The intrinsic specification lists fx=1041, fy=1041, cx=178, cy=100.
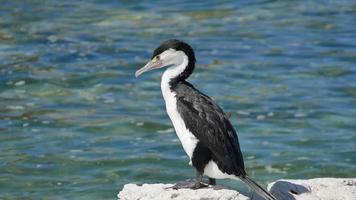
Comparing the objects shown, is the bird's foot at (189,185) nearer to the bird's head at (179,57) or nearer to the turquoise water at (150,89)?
the bird's head at (179,57)

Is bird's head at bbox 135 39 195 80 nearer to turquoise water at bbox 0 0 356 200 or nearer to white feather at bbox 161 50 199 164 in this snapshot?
white feather at bbox 161 50 199 164

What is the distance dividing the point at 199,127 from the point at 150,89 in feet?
21.8

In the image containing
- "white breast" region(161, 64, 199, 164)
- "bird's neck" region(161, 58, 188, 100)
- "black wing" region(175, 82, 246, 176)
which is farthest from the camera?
"bird's neck" region(161, 58, 188, 100)

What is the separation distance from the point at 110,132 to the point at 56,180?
5.80 feet

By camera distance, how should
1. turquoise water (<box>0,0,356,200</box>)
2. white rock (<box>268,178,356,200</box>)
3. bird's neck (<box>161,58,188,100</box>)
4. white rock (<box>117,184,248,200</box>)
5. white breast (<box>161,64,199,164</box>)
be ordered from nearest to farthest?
white rock (<box>117,184,248,200</box>) → white rock (<box>268,178,356,200</box>) → white breast (<box>161,64,199,164</box>) → bird's neck (<box>161,58,188,100</box>) → turquoise water (<box>0,0,356,200</box>)

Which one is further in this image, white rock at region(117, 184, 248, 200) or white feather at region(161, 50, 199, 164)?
white feather at region(161, 50, 199, 164)

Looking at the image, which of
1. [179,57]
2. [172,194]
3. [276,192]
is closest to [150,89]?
[179,57]

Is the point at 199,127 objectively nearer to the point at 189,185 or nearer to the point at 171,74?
the point at 189,185

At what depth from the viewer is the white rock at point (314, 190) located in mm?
8625

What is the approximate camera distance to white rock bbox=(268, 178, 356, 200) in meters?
8.62

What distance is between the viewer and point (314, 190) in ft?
28.8

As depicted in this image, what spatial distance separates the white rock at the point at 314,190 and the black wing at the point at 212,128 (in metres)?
0.40

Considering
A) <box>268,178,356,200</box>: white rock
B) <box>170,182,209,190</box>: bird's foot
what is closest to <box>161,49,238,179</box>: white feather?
<box>170,182,209,190</box>: bird's foot

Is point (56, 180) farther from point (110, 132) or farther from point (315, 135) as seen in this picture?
point (315, 135)
